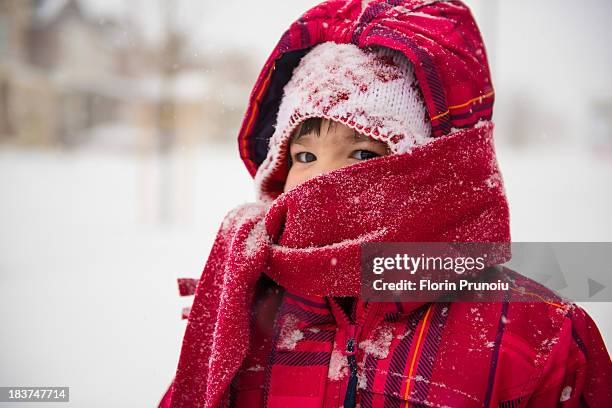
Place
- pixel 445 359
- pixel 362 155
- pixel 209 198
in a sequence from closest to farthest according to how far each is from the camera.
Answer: pixel 445 359, pixel 362 155, pixel 209 198

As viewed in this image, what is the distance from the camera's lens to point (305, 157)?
0.90 m

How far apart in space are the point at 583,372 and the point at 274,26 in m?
1.02

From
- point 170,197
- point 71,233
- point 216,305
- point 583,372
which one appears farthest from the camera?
point 71,233

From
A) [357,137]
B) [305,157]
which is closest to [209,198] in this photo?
[305,157]

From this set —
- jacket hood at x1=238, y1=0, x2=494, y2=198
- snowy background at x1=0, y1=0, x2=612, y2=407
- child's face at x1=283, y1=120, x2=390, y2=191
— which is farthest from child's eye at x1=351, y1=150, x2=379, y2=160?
snowy background at x1=0, y1=0, x2=612, y2=407

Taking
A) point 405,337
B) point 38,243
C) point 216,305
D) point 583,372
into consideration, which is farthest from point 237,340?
point 38,243

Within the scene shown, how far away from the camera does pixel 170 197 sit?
2559mm

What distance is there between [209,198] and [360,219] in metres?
1.42

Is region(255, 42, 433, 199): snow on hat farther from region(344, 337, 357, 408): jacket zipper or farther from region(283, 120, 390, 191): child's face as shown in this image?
region(344, 337, 357, 408): jacket zipper

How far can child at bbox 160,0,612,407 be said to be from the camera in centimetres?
74

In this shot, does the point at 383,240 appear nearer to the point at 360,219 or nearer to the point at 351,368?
the point at 360,219

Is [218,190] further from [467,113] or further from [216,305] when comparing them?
[467,113]

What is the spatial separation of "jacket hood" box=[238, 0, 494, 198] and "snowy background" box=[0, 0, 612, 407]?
0.18 metres

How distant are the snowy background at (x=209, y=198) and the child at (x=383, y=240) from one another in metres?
0.30
